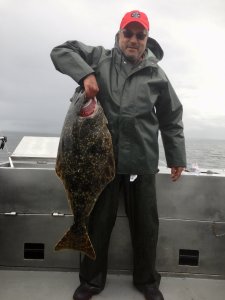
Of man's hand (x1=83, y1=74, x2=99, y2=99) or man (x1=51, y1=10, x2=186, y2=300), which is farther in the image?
man (x1=51, y1=10, x2=186, y2=300)

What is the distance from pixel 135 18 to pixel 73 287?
9.41 ft

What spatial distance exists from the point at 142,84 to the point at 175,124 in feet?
2.09

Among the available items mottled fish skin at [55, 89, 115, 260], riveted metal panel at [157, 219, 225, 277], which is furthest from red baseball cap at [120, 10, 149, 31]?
riveted metal panel at [157, 219, 225, 277]

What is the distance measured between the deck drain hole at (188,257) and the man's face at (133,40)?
7.60ft

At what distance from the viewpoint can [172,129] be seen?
3963mm

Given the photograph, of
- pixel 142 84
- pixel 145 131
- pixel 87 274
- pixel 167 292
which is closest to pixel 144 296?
pixel 167 292

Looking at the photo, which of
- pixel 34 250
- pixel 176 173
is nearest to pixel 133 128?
pixel 176 173

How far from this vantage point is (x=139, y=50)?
3.60 metres

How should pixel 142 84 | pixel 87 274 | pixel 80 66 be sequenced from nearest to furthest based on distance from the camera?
pixel 80 66, pixel 142 84, pixel 87 274

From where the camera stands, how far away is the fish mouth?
318 centimetres

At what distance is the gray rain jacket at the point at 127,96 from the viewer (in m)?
3.52

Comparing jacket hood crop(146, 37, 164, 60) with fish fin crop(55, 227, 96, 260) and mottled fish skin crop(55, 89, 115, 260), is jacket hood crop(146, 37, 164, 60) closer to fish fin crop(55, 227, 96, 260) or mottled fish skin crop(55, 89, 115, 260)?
mottled fish skin crop(55, 89, 115, 260)

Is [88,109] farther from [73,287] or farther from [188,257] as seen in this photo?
[188,257]

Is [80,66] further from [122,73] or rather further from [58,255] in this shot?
[58,255]
